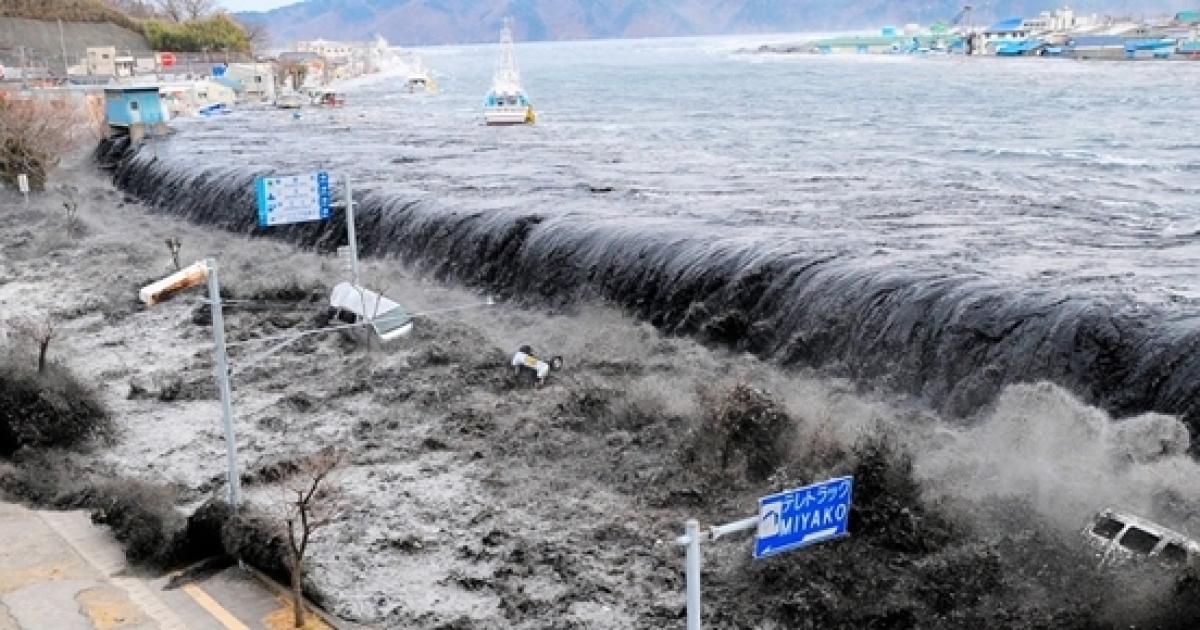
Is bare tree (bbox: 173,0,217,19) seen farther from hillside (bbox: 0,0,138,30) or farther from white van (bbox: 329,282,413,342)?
white van (bbox: 329,282,413,342)

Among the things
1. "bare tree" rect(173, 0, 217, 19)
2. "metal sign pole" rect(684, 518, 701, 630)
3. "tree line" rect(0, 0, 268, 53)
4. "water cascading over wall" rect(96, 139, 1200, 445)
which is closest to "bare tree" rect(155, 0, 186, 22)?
"bare tree" rect(173, 0, 217, 19)

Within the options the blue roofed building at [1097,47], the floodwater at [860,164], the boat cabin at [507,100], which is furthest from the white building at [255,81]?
the blue roofed building at [1097,47]

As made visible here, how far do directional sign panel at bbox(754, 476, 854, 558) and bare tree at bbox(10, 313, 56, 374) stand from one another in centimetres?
2008

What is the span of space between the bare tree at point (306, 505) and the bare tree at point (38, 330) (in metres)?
7.01

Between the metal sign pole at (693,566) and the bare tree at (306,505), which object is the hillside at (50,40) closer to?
the bare tree at (306,505)

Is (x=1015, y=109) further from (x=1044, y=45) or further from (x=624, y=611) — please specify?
(x=1044, y=45)

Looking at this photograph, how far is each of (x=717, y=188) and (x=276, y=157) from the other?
25.1m

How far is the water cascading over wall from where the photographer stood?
69.7 feet

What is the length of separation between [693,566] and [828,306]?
55.8ft

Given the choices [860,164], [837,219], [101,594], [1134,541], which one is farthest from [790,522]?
[860,164]

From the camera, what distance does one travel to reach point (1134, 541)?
16.2 meters

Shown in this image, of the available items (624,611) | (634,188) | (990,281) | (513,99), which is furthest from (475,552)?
(513,99)

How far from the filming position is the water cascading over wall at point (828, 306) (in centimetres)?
2125

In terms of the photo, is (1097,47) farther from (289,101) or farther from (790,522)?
(790,522)
